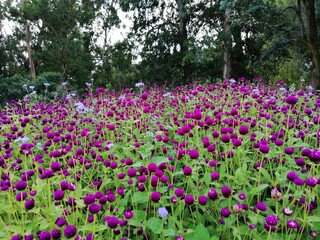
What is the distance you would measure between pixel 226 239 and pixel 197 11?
44.4 ft

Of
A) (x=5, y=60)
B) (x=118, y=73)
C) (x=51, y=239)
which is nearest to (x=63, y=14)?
(x=118, y=73)

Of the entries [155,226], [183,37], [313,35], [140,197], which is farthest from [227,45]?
[155,226]

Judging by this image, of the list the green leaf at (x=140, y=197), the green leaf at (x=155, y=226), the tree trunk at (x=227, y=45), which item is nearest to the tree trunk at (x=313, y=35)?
the tree trunk at (x=227, y=45)

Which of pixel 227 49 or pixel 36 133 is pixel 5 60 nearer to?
pixel 227 49

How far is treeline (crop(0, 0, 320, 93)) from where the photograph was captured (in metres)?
9.98

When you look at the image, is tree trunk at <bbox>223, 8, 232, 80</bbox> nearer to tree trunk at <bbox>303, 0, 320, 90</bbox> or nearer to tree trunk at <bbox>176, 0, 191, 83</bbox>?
tree trunk at <bbox>176, 0, 191, 83</bbox>

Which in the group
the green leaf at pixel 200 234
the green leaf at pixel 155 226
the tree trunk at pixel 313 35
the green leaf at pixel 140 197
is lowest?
the green leaf at pixel 200 234

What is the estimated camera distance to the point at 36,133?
9.83 ft

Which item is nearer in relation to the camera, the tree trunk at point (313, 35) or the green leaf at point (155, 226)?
the green leaf at point (155, 226)

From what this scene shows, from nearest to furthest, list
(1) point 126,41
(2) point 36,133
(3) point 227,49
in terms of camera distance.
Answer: (2) point 36,133 → (3) point 227,49 → (1) point 126,41

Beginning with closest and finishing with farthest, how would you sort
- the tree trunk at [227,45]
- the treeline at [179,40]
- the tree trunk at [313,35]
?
the tree trunk at [313,35] → the treeline at [179,40] → the tree trunk at [227,45]

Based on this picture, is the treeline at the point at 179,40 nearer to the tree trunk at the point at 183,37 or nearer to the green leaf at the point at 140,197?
the tree trunk at the point at 183,37

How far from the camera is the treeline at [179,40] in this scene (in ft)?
32.7

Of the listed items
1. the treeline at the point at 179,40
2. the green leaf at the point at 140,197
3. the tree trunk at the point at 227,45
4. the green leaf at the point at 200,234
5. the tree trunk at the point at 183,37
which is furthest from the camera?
the tree trunk at the point at 183,37
